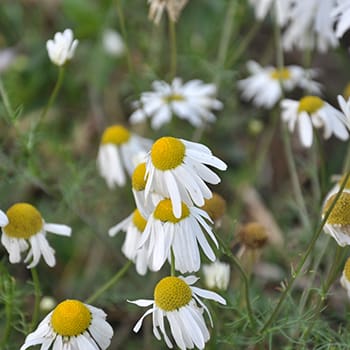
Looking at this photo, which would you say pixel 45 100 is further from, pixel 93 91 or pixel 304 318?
pixel 304 318

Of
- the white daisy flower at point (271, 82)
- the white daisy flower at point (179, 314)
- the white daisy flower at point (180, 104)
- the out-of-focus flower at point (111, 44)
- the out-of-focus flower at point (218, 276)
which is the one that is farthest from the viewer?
the out-of-focus flower at point (111, 44)

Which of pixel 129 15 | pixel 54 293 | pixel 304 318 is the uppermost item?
pixel 304 318

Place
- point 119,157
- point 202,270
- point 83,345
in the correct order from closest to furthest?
point 83,345 → point 202,270 → point 119,157

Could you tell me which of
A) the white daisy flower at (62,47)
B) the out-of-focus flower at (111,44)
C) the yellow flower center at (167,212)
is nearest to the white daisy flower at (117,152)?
the white daisy flower at (62,47)

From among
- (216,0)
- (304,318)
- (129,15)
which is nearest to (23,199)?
(129,15)

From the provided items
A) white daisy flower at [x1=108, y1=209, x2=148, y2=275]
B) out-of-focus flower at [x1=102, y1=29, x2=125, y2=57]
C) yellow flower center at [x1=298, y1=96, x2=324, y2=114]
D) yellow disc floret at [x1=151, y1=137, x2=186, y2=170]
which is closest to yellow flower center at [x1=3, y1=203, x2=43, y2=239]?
white daisy flower at [x1=108, y1=209, x2=148, y2=275]

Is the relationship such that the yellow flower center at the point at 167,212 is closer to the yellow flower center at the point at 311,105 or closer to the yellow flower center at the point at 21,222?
the yellow flower center at the point at 21,222

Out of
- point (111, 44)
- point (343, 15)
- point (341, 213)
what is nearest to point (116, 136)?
point (343, 15)

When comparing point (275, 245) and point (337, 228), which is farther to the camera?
point (275, 245)

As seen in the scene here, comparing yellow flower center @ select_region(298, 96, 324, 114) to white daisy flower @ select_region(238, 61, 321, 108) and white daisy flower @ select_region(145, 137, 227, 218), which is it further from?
white daisy flower @ select_region(238, 61, 321, 108)
